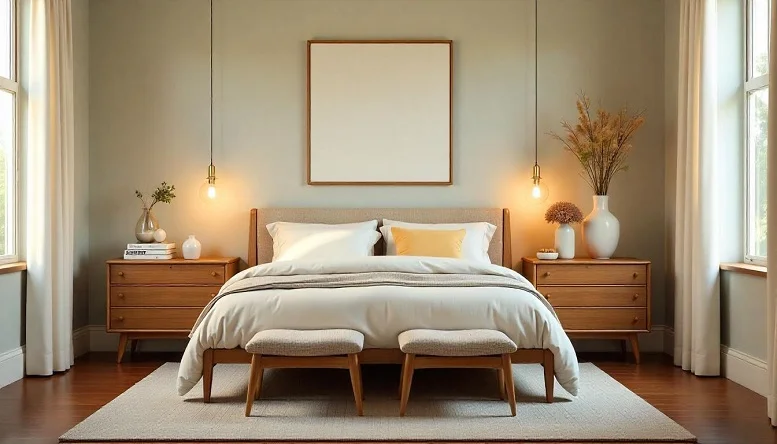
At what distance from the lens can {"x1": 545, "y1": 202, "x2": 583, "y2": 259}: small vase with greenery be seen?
5871 millimetres

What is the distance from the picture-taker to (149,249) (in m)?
5.81

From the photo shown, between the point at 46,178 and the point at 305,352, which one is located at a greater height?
the point at 46,178

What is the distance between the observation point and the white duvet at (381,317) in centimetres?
427

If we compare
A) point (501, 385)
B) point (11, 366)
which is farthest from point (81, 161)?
point (501, 385)

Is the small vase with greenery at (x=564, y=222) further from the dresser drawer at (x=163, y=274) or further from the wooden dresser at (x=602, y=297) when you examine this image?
the dresser drawer at (x=163, y=274)

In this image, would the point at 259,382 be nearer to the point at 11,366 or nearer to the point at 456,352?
the point at 456,352

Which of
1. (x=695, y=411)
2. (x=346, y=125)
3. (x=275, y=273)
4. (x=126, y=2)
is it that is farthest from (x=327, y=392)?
(x=126, y=2)

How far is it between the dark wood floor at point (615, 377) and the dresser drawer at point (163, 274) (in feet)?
1.95

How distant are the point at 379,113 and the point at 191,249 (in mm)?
1803

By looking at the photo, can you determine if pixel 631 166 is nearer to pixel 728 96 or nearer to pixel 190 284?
pixel 728 96

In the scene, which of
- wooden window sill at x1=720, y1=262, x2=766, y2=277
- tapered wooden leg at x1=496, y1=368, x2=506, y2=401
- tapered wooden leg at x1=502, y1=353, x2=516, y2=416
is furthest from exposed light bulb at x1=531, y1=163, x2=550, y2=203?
tapered wooden leg at x1=502, y1=353, x2=516, y2=416

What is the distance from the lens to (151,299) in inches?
224

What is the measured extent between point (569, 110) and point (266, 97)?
2.42 meters

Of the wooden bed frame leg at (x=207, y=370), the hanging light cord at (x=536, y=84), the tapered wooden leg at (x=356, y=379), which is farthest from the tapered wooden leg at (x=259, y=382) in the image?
the hanging light cord at (x=536, y=84)
